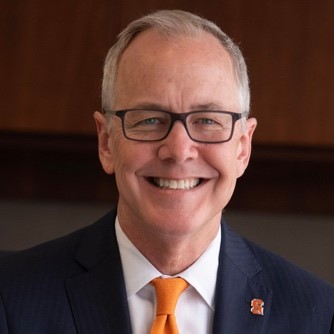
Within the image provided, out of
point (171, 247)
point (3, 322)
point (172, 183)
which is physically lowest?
point (3, 322)

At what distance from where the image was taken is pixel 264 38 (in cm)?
242

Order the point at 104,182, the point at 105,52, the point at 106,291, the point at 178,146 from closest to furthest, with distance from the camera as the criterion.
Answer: the point at 178,146, the point at 106,291, the point at 105,52, the point at 104,182

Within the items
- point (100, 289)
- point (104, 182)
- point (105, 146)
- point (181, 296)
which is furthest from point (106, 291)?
point (104, 182)

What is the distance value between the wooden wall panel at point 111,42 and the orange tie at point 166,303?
819mm

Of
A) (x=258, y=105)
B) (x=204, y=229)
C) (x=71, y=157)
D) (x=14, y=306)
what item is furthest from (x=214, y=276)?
(x=71, y=157)

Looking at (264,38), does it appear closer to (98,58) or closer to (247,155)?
(98,58)

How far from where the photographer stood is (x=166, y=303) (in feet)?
5.41

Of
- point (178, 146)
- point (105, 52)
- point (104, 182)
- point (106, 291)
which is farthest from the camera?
point (104, 182)

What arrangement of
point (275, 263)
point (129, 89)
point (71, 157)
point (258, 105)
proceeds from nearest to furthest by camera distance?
point (129, 89) → point (275, 263) → point (258, 105) → point (71, 157)

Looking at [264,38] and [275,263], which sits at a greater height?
[264,38]

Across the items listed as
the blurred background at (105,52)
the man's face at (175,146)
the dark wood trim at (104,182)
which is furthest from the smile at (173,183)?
the dark wood trim at (104,182)

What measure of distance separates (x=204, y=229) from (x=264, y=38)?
0.85 metres

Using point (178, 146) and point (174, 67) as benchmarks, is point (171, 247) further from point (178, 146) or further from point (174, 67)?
point (174, 67)

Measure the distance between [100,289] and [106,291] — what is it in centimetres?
1
